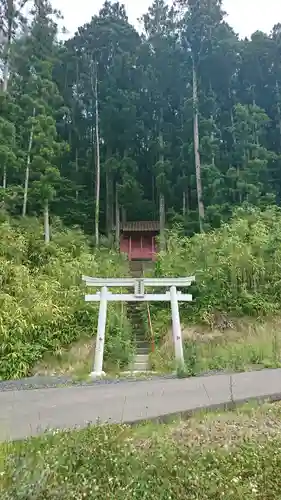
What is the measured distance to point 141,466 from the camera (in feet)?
8.38

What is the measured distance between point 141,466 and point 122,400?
1968mm

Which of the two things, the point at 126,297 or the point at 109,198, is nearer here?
Result: the point at 126,297

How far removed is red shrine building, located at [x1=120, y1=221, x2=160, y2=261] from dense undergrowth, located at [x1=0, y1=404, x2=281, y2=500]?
1703cm

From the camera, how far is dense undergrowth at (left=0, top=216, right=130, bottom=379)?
7.69 m

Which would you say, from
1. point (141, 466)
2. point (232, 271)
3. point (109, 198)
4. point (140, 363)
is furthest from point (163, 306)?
point (109, 198)

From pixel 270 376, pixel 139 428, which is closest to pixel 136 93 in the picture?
pixel 270 376

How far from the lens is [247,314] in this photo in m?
9.91

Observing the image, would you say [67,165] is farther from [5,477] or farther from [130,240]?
[5,477]

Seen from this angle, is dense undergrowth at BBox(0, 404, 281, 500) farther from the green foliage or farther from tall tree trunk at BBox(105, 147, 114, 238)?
tall tree trunk at BBox(105, 147, 114, 238)

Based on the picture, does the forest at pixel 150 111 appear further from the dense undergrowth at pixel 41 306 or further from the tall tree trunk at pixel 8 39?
the dense undergrowth at pixel 41 306

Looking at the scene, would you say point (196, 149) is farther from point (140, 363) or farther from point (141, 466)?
point (141, 466)

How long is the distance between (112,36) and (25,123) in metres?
8.14

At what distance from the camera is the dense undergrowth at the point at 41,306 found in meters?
7.69

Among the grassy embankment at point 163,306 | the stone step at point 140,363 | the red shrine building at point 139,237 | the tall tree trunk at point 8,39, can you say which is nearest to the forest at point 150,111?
the tall tree trunk at point 8,39
